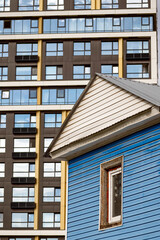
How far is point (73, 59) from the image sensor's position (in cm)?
7388

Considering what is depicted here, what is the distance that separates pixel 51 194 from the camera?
70062 mm

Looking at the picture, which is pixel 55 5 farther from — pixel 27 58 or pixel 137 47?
pixel 137 47

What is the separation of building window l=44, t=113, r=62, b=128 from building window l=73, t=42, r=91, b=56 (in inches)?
283

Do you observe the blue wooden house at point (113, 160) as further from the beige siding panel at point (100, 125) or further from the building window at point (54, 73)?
the building window at point (54, 73)

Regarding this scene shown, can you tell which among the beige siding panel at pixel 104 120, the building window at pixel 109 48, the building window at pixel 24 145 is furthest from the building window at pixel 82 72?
the beige siding panel at pixel 104 120

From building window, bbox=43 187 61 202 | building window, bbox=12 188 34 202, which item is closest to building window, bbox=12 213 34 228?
building window, bbox=12 188 34 202

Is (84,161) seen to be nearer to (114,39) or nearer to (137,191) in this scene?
(137,191)

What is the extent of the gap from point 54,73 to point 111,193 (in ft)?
193

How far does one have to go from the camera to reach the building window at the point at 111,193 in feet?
50.9

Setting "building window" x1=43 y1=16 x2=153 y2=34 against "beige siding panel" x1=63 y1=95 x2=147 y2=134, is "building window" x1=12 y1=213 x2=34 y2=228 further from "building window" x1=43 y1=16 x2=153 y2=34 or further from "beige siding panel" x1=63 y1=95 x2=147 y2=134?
"beige siding panel" x1=63 y1=95 x2=147 y2=134

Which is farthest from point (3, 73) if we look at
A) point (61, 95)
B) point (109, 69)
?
point (109, 69)

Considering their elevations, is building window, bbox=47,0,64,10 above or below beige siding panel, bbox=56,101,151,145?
above

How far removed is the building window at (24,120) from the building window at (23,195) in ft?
23.7

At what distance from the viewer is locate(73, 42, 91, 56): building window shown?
7394 centimetres
